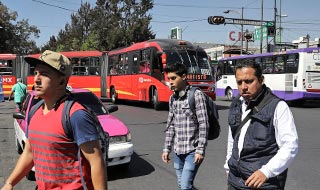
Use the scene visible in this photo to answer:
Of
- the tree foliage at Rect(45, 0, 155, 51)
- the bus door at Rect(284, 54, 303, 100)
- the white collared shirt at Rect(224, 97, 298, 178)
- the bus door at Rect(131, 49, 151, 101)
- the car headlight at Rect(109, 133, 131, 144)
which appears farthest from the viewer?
the tree foliage at Rect(45, 0, 155, 51)

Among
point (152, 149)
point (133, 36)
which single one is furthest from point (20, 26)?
point (152, 149)

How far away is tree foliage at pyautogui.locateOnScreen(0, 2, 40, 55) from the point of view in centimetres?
6038

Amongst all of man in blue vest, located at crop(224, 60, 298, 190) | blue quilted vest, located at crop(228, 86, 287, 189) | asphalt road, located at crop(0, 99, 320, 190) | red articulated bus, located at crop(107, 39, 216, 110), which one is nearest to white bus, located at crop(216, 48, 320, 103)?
red articulated bus, located at crop(107, 39, 216, 110)

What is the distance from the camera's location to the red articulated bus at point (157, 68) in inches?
727

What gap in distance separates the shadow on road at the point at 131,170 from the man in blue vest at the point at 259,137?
407 cm

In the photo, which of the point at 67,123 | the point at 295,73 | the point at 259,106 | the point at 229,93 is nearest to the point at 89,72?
the point at 229,93

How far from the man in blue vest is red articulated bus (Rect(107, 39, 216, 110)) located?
14.2m

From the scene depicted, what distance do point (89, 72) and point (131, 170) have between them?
19.3 metres

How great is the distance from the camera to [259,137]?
9.71ft

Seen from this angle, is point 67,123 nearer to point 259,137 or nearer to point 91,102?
point 259,137

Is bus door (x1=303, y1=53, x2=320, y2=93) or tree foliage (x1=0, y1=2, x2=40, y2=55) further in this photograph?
tree foliage (x1=0, y1=2, x2=40, y2=55)

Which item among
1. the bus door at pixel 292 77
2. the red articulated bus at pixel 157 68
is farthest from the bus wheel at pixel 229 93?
the red articulated bus at pixel 157 68

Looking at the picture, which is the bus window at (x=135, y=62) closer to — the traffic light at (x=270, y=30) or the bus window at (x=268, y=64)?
the bus window at (x=268, y=64)

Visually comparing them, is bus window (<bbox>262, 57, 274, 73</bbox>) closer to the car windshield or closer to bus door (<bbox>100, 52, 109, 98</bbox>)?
bus door (<bbox>100, 52, 109, 98</bbox>)
